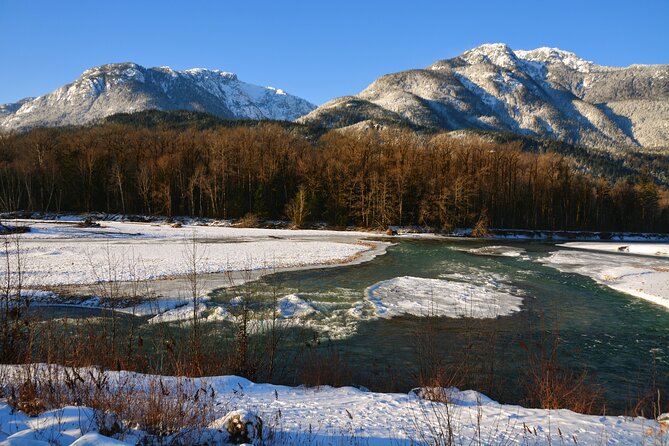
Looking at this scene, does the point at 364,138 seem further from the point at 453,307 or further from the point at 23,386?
the point at 23,386

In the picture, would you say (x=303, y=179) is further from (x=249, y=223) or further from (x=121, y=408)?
(x=121, y=408)

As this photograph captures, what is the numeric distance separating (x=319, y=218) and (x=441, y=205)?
65.5 ft

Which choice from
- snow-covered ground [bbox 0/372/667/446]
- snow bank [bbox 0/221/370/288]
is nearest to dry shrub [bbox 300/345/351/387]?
snow-covered ground [bbox 0/372/667/446]

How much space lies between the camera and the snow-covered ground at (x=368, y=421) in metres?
4.01

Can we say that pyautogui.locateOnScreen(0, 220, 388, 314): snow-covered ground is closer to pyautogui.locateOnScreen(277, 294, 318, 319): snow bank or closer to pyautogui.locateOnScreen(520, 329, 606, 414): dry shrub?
pyautogui.locateOnScreen(277, 294, 318, 319): snow bank

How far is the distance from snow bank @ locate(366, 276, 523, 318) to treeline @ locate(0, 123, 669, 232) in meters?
39.7

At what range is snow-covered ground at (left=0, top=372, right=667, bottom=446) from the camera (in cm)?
401

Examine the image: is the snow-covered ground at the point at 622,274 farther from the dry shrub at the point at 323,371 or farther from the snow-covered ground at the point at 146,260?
the dry shrub at the point at 323,371

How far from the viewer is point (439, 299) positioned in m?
16.1

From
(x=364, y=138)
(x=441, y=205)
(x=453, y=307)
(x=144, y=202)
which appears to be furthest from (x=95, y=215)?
(x=453, y=307)

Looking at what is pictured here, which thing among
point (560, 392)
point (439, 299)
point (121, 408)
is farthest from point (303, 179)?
point (121, 408)

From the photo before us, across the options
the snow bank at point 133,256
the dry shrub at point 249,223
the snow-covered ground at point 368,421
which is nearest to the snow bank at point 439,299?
the snow bank at point 133,256

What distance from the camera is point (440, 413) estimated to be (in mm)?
5637

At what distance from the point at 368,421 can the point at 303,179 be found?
62606mm
